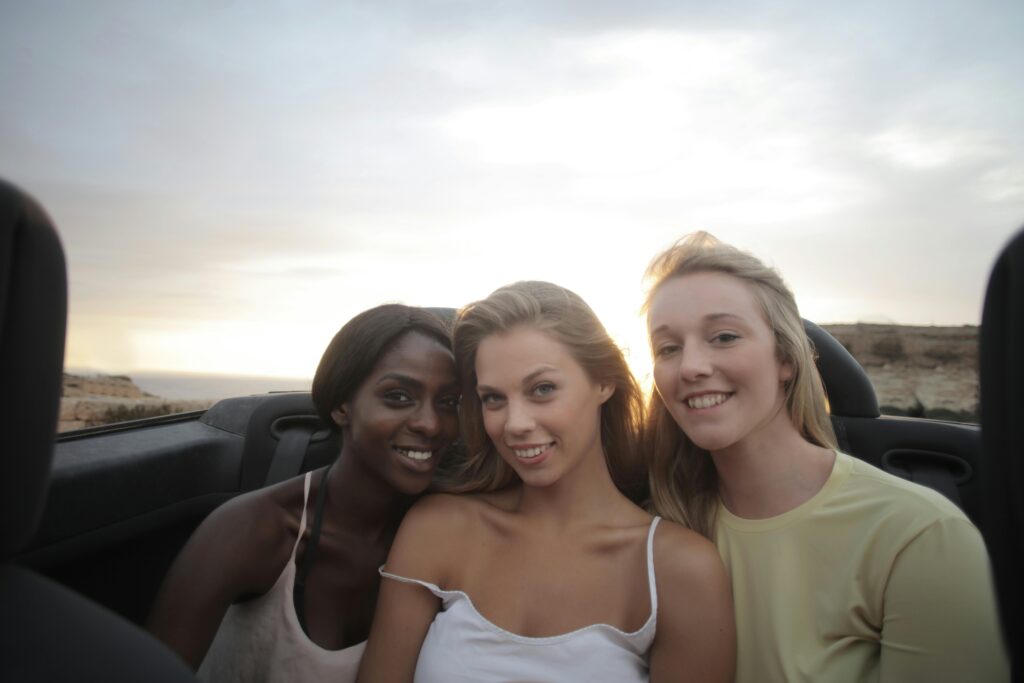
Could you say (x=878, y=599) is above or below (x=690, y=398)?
below

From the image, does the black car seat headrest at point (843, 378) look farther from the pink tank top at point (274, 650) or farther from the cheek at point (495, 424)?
the pink tank top at point (274, 650)

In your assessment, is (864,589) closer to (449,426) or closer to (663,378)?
(663,378)

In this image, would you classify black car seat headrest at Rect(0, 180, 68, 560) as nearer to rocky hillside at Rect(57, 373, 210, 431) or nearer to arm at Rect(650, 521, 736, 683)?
arm at Rect(650, 521, 736, 683)

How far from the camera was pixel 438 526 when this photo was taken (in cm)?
206

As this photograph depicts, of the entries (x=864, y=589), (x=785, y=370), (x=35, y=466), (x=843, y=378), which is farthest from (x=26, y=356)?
(x=843, y=378)

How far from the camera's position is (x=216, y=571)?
182 centimetres

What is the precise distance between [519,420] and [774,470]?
0.73 meters

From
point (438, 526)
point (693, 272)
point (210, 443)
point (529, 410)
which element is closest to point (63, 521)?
point (210, 443)

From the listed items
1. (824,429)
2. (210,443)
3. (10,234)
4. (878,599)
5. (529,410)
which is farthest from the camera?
(210,443)

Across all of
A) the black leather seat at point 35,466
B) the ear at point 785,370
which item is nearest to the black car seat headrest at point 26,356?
the black leather seat at point 35,466

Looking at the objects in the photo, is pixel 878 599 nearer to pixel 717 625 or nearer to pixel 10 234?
pixel 717 625

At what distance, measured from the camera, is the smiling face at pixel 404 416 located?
2.05m

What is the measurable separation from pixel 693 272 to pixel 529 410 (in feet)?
2.11

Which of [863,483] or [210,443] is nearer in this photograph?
[863,483]
